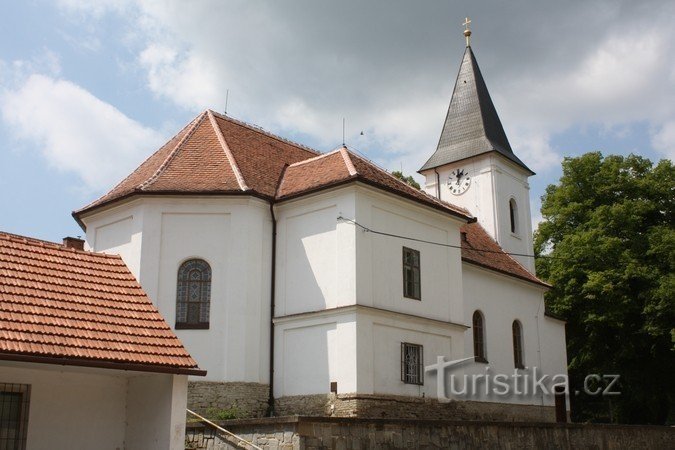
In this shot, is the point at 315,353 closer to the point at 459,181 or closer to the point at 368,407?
the point at 368,407

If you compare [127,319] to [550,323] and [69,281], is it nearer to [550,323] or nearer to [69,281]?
[69,281]

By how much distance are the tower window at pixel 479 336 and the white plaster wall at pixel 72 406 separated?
675 inches

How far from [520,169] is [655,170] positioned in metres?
6.30

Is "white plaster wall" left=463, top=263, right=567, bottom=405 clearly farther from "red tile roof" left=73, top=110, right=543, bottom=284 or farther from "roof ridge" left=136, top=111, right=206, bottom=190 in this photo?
"roof ridge" left=136, top=111, right=206, bottom=190

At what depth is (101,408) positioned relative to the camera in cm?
1222

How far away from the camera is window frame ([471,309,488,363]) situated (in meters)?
27.4

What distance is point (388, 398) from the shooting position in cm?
2047

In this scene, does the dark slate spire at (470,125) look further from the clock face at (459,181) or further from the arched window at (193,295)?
the arched window at (193,295)

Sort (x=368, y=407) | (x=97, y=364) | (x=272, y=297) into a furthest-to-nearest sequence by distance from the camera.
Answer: (x=272, y=297) < (x=368, y=407) < (x=97, y=364)

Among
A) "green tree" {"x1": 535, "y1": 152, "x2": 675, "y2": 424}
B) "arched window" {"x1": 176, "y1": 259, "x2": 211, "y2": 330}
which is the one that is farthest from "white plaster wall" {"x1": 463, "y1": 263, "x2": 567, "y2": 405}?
"arched window" {"x1": 176, "y1": 259, "x2": 211, "y2": 330}

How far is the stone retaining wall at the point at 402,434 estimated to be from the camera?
571 inches

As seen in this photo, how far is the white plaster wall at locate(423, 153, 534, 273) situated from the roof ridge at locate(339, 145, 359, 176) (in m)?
12.2

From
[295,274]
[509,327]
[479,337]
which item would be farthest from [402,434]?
[509,327]

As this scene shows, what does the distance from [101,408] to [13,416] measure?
1.38 meters
